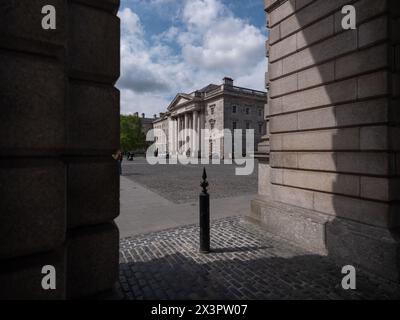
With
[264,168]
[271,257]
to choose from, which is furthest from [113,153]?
[264,168]

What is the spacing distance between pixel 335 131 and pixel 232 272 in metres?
3.19

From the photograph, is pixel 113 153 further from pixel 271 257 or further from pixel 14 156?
pixel 271 257

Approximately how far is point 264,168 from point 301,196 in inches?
54.7

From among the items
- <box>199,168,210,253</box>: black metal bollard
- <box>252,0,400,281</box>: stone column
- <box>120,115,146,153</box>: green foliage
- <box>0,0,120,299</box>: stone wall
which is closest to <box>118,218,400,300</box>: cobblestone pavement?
<box>199,168,210,253</box>: black metal bollard

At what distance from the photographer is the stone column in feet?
12.6

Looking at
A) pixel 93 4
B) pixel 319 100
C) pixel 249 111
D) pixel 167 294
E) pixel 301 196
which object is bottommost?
pixel 167 294

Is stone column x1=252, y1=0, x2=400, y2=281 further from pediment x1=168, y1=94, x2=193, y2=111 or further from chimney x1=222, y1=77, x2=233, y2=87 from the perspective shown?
pediment x1=168, y1=94, x2=193, y2=111

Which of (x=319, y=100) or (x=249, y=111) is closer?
(x=319, y=100)

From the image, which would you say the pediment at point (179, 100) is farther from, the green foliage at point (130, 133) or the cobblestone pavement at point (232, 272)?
the cobblestone pavement at point (232, 272)

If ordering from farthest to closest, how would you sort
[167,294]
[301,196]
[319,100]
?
[301,196], [319,100], [167,294]

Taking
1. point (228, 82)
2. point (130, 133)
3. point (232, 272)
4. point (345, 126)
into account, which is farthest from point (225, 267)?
point (130, 133)

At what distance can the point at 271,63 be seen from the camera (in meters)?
6.15

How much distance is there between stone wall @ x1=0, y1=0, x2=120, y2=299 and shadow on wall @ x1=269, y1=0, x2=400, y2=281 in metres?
3.89
